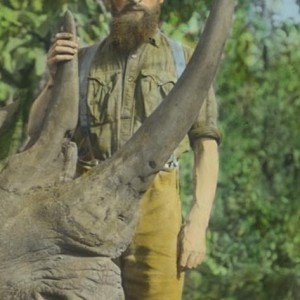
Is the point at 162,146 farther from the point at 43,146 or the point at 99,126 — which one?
the point at 99,126

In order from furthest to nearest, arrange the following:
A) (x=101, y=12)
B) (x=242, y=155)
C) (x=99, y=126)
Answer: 1. (x=242, y=155)
2. (x=101, y=12)
3. (x=99, y=126)

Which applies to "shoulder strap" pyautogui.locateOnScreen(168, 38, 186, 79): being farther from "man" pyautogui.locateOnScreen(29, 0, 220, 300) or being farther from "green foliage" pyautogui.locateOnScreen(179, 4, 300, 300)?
"green foliage" pyautogui.locateOnScreen(179, 4, 300, 300)

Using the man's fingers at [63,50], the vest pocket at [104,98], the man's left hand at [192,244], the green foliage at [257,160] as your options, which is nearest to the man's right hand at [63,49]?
the man's fingers at [63,50]

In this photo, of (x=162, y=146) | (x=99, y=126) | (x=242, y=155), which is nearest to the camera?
(x=162, y=146)

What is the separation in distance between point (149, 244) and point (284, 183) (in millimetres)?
5931

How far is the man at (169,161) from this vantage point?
13.8 feet

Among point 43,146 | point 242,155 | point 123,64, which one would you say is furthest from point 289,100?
point 43,146

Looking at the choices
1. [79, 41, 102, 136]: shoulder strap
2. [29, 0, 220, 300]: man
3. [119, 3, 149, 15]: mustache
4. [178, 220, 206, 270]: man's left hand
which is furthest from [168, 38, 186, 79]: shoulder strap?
[178, 220, 206, 270]: man's left hand

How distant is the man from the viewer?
165 inches

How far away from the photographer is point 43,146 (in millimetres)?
3539

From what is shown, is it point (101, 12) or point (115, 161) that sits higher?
point (101, 12)

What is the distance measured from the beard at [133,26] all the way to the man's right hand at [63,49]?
0.56 metres

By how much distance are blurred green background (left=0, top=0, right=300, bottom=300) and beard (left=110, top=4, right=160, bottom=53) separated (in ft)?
14.6

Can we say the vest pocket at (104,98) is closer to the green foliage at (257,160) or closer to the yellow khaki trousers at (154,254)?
the yellow khaki trousers at (154,254)
